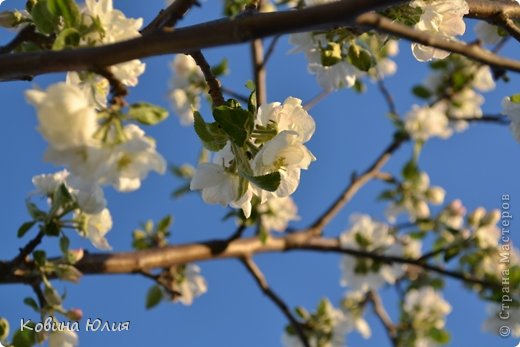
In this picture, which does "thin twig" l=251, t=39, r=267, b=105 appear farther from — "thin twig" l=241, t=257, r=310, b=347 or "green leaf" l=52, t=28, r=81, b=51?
"green leaf" l=52, t=28, r=81, b=51

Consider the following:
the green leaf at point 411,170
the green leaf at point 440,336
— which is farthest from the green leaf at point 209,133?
the green leaf at point 440,336

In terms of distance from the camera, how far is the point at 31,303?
1.35 m

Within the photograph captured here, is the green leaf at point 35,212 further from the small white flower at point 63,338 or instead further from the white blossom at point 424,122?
the white blossom at point 424,122

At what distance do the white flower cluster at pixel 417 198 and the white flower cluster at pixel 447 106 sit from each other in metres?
0.23

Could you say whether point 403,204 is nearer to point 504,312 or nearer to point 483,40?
point 504,312

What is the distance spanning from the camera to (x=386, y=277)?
8.00 ft

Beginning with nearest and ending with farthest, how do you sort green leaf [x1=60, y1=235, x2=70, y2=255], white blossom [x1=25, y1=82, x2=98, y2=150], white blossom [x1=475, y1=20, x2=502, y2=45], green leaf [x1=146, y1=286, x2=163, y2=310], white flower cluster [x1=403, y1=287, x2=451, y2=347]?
white blossom [x1=25, y1=82, x2=98, y2=150] < green leaf [x1=60, y1=235, x2=70, y2=255] < white blossom [x1=475, y1=20, x2=502, y2=45] < green leaf [x1=146, y1=286, x2=163, y2=310] < white flower cluster [x1=403, y1=287, x2=451, y2=347]

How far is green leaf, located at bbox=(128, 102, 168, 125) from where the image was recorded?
0.91 m

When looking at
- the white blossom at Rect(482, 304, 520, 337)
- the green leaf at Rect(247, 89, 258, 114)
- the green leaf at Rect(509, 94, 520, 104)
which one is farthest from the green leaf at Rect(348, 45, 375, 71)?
the white blossom at Rect(482, 304, 520, 337)

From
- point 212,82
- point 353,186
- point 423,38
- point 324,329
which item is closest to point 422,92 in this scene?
point 353,186

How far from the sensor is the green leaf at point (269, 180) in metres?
0.85

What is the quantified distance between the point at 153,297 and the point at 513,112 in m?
1.32

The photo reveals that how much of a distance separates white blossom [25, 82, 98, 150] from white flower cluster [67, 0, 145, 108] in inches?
9.9

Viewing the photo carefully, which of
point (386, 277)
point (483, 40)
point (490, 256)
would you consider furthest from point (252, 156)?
point (490, 256)
